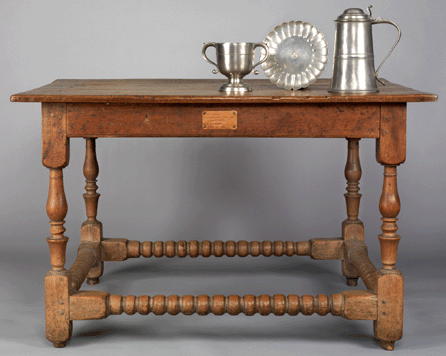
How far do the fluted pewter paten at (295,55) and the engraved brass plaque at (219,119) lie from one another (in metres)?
0.47

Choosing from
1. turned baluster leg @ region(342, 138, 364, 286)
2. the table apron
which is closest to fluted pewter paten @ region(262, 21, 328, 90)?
the table apron

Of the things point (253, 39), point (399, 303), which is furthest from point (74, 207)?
point (399, 303)

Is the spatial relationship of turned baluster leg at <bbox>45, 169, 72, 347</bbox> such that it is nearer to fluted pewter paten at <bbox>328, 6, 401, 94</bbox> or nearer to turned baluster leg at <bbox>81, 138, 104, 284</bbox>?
turned baluster leg at <bbox>81, 138, 104, 284</bbox>

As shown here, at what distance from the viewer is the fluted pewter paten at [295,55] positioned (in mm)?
3568

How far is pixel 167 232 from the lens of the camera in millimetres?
4945

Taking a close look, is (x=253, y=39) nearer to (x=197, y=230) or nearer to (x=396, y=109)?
(x=197, y=230)

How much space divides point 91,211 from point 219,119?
1.37 m

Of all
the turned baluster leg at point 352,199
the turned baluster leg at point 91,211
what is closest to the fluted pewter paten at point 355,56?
the turned baluster leg at point 352,199

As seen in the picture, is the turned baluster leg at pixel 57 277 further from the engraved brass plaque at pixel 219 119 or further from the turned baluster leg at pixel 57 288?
the engraved brass plaque at pixel 219 119

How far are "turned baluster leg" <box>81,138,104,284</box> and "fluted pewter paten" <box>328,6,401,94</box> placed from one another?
1.53m

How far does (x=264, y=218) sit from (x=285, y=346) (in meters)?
1.74

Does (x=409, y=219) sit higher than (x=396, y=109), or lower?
lower

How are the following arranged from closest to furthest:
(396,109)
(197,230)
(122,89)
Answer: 1. (396,109)
2. (122,89)
3. (197,230)

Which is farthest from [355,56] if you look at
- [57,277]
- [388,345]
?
[57,277]
